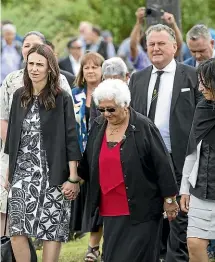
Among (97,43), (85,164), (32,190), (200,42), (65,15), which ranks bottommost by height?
(32,190)

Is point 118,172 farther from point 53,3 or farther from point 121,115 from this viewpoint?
point 53,3

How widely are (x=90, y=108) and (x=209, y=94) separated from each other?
2384 mm

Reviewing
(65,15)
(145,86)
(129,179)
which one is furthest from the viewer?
(65,15)

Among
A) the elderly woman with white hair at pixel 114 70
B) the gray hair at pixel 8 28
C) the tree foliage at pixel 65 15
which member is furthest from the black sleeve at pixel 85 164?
the tree foliage at pixel 65 15

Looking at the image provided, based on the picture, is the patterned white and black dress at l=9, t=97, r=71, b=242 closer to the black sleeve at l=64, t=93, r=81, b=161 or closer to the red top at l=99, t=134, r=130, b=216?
the black sleeve at l=64, t=93, r=81, b=161

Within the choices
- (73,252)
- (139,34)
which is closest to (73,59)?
(139,34)

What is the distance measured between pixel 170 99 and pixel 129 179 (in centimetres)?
158

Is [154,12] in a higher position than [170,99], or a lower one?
higher

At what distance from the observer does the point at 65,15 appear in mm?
22203

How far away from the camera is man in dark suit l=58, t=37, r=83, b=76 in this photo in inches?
684

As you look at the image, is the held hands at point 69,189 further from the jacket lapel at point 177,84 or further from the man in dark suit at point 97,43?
the man in dark suit at point 97,43

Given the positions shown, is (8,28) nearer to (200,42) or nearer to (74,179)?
(200,42)

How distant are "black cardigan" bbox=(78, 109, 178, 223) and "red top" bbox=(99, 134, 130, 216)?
1.8 inches

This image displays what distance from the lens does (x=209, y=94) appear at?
26.3 ft
